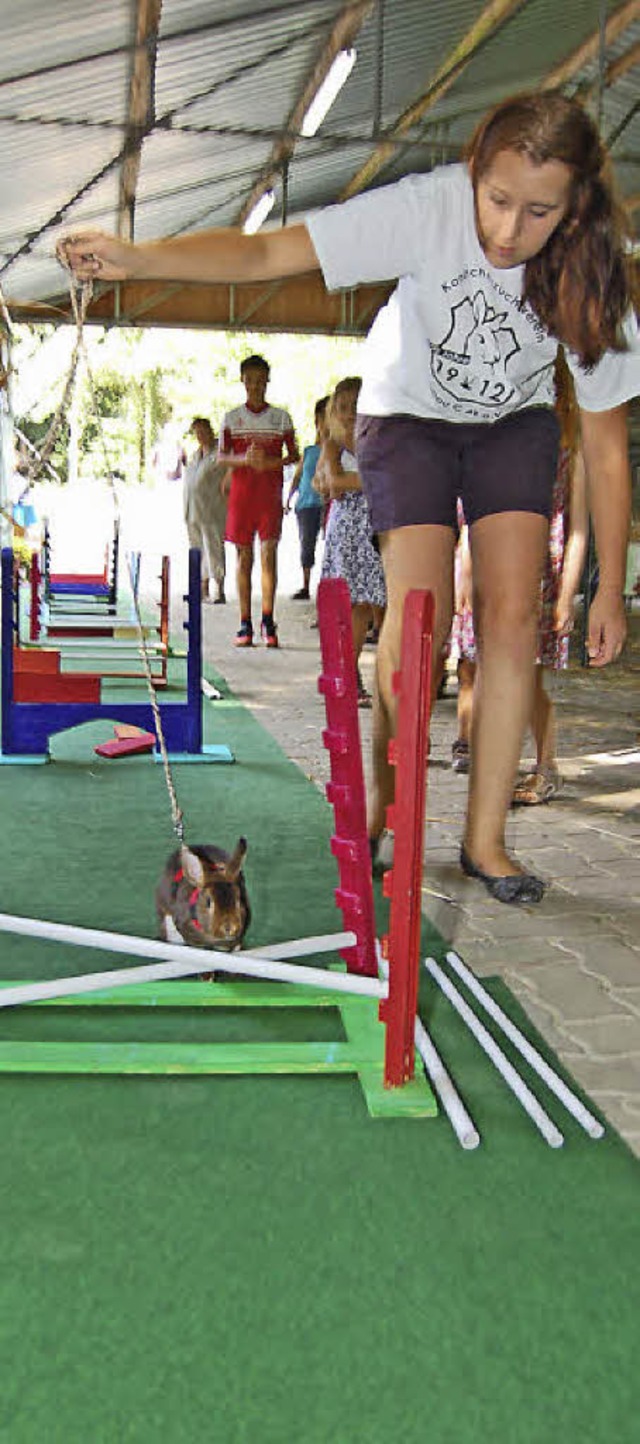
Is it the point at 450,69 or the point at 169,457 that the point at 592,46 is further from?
the point at 169,457

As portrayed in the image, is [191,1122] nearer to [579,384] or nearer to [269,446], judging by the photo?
[579,384]

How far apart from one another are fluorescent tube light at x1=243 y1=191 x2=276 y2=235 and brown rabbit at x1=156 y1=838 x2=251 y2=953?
38.6 feet

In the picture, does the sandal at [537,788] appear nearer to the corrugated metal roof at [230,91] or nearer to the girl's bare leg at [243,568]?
the girl's bare leg at [243,568]

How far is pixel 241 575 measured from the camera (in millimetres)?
9484

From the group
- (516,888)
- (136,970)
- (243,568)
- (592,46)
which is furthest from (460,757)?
(592,46)

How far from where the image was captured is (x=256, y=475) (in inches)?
379

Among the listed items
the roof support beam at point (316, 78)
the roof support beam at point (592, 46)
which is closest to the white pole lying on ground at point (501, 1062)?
the roof support beam at point (592, 46)

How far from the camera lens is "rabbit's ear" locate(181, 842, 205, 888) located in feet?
8.12

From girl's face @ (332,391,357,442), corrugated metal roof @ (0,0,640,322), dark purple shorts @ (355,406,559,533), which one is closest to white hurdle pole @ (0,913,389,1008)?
dark purple shorts @ (355,406,559,533)

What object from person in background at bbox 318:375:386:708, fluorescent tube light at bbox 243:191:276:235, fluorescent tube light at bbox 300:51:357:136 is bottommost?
person in background at bbox 318:375:386:708

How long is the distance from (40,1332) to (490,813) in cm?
202

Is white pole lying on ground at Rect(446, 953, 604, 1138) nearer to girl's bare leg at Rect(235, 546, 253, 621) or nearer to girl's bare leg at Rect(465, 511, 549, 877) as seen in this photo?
girl's bare leg at Rect(465, 511, 549, 877)

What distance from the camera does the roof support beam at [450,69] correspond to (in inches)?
379

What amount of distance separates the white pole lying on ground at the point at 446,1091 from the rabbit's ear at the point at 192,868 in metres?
0.37
